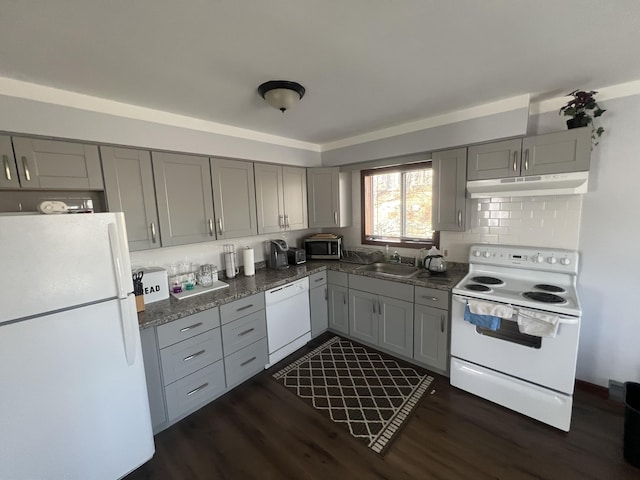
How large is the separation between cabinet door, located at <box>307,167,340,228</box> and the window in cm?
42

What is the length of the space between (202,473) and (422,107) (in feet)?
10.1

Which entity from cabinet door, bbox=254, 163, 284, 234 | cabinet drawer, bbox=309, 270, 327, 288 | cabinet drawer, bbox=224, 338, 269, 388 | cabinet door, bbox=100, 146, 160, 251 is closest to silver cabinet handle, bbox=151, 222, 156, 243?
cabinet door, bbox=100, 146, 160, 251

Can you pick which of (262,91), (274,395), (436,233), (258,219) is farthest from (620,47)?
(274,395)

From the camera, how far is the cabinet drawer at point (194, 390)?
1890 mm

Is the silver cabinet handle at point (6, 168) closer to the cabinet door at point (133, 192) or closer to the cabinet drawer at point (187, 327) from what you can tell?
the cabinet door at point (133, 192)

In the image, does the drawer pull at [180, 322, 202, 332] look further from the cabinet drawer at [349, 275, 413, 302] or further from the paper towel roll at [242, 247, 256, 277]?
the cabinet drawer at [349, 275, 413, 302]

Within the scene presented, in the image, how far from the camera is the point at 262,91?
1756 mm

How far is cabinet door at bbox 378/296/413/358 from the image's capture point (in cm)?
250

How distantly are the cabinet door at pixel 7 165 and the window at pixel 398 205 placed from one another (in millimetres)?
3041

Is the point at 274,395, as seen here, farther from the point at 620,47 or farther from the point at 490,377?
the point at 620,47

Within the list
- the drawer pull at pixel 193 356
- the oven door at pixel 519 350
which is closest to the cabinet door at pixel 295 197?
the drawer pull at pixel 193 356

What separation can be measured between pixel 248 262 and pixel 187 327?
97cm

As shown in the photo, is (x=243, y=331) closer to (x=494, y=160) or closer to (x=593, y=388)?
(x=494, y=160)

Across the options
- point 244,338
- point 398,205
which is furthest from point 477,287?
point 244,338
